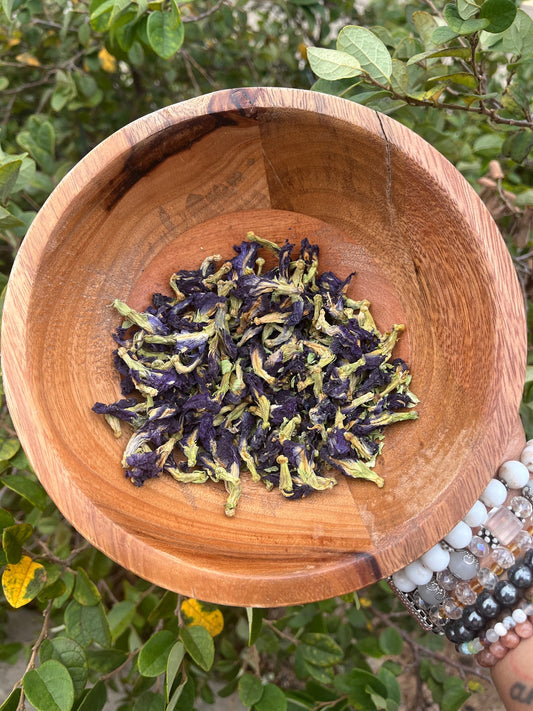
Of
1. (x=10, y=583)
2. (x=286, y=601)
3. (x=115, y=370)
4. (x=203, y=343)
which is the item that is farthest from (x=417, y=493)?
(x=10, y=583)

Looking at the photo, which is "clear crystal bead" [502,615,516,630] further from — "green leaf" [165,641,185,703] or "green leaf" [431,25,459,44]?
"green leaf" [431,25,459,44]

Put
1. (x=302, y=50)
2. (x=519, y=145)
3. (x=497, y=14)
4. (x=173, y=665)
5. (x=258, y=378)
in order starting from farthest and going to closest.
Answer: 1. (x=302, y=50)
2. (x=519, y=145)
3. (x=258, y=378)
4. (x=173, y=665)
5. (x=497, y=14)

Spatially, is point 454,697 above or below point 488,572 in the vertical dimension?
below

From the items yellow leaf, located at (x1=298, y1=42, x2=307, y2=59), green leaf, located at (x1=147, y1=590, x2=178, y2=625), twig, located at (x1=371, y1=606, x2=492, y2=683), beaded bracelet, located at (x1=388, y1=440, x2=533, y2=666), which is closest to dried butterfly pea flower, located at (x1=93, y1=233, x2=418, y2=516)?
beaded bracelet, located at (x1=388, y1=440, x2=533, y2=666)

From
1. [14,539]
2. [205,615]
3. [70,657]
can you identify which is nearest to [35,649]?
[70,657]

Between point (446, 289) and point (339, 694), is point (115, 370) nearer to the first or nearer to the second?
point (446, 289)

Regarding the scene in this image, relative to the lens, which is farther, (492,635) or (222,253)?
(222,253)

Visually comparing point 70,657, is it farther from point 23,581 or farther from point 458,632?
point 458,632
